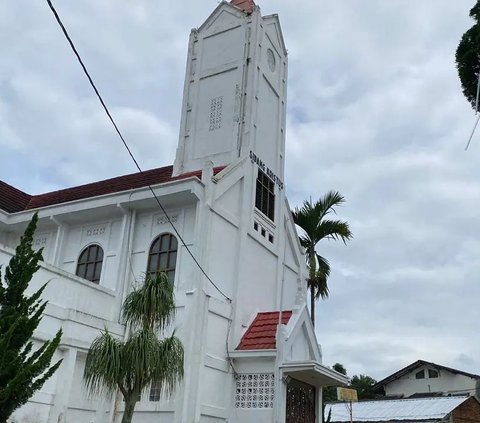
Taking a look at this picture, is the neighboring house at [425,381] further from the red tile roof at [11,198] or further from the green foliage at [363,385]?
the red tile roof at [11,198]

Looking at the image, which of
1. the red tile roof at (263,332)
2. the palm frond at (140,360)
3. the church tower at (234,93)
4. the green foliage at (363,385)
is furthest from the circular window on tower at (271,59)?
the green foliage at (363,385)

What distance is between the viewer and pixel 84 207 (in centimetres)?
2133

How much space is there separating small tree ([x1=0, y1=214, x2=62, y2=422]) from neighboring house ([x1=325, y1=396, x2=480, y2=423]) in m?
23.5

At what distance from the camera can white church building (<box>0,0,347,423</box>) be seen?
58.1 feet

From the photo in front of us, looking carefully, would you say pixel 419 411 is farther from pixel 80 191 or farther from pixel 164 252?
pixel 80 191

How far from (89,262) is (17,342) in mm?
11037

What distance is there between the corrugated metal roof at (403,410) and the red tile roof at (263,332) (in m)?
13.7

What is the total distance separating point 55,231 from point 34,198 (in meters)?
5.10

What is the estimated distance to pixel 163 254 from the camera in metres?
20.1

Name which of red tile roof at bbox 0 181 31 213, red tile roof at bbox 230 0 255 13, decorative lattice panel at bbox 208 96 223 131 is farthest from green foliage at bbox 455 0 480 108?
red tile roof at bbox 0 181 31 213

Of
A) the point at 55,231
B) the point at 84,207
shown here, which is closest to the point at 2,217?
the point at 55,231

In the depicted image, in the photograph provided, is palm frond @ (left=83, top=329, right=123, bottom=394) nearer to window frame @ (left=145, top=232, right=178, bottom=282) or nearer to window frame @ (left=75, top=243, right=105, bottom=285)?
window frame @ (left=145, top=232, right=178, bottom=282)

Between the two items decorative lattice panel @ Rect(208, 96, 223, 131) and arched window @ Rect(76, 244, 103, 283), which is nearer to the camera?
arched window @ Rect(76, 244, 103, 283)

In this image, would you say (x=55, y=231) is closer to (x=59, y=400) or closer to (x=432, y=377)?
(x=59, y=400)
